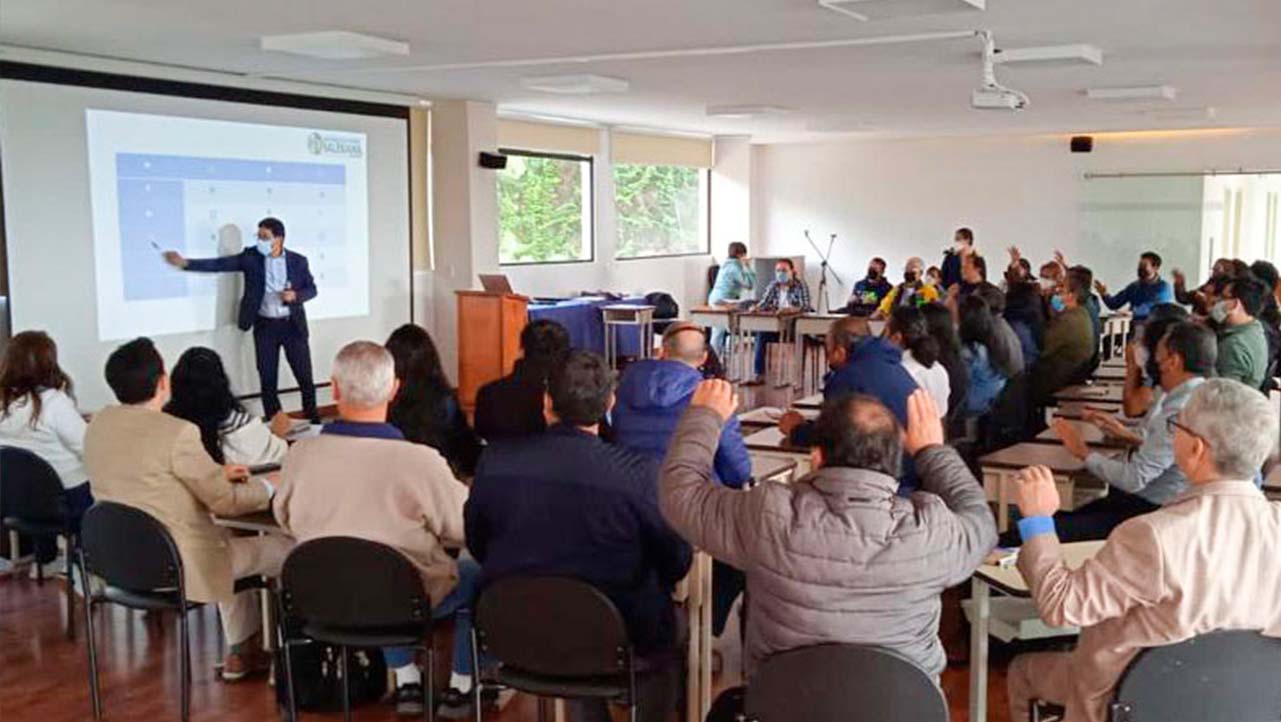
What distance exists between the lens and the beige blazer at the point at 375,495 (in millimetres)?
3342

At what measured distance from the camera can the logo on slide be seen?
31.1 ft

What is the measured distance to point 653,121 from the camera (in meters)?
13.0

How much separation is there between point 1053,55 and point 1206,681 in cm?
528

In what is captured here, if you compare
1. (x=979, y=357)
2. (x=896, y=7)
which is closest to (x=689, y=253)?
(x=979, y=357)

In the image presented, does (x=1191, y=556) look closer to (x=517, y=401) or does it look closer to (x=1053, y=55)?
(x=517, y=401)

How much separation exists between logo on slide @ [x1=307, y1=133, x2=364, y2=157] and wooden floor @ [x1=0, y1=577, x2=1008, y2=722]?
5.13m

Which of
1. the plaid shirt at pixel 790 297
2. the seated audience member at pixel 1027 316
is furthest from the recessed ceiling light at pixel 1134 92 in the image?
the plaid shirt at pixel 790 297

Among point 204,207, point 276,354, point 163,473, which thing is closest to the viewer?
point 163,473

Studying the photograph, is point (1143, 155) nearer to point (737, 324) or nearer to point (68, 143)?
point (737, 324)

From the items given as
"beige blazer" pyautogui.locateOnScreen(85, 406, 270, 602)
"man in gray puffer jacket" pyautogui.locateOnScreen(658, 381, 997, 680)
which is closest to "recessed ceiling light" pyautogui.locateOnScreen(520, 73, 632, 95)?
"beige blazer" pyautogui.locateOnScreen(85, 406, 270, 602)

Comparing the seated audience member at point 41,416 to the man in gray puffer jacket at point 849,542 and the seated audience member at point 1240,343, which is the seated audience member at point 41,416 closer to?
the man in gray puffer jacket at point 849,542

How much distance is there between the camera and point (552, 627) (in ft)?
9.63

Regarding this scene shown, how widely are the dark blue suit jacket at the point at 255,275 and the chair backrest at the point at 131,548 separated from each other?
514 cm

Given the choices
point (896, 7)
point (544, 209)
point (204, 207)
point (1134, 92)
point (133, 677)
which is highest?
point (1134, 92)
